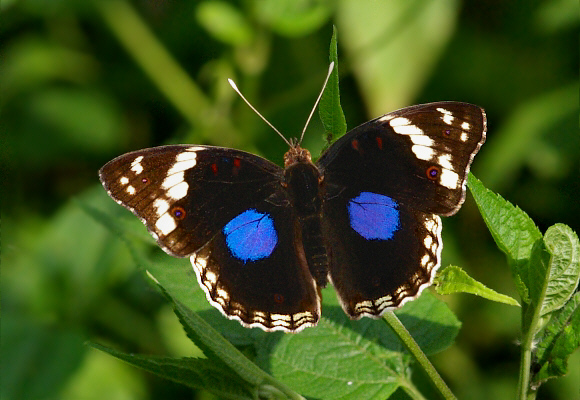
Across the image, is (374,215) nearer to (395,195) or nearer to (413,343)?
(395,195)

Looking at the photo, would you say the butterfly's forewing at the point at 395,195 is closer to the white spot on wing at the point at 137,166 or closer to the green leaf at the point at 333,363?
the green leaf at the point at 333,363

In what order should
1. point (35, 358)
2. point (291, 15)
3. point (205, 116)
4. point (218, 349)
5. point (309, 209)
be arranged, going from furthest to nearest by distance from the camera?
1. point (205, 116)
2. point (291, 15)
3. point (35, 358)
4. point (309, 209)
5. point (218, 349)

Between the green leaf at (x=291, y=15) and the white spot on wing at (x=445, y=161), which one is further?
the green leaf at (x=291, y=15)

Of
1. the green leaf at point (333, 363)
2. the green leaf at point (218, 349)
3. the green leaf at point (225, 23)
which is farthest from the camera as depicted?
the green leaf at point (225, 23)

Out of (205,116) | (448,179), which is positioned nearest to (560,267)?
(448,179)

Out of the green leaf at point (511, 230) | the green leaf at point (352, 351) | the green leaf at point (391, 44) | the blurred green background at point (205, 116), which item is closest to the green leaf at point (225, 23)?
the blurred green background at point (205, 116)

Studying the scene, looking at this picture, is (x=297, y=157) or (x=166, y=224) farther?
(x=297, y=157)

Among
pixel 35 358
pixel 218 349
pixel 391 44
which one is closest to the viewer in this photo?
pixel 218 349

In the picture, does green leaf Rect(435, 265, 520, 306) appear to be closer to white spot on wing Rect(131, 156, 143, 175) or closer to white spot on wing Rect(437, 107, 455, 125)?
white spot on wing Rect(437, 107, 455, 125)
